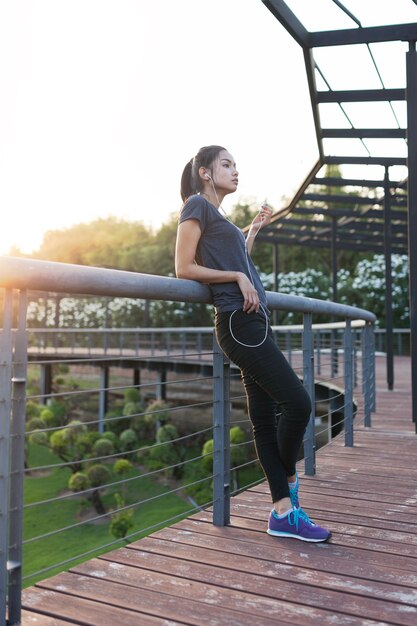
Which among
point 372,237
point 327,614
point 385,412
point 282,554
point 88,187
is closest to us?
point 327,614

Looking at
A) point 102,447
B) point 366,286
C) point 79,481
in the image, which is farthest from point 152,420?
point 366,286

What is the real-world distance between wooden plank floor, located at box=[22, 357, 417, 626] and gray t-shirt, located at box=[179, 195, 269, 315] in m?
0.84

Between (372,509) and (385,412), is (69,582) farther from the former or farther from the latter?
(385,412)

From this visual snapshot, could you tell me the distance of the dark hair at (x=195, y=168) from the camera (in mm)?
2422

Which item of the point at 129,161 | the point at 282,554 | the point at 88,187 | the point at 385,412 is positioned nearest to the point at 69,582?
the point at 282,554

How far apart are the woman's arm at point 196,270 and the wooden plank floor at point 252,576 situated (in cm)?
83

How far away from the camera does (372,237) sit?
12.0 metres

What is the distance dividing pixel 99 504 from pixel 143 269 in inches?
838

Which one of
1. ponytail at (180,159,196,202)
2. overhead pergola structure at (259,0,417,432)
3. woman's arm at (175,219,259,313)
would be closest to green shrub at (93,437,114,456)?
overhead pergola structure at (259,0,417,432)

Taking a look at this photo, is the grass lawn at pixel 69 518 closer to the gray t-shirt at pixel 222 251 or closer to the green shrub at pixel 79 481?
the green shrub at pixel 79 481

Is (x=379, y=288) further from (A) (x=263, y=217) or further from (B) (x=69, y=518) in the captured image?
(A) (x=263, y=217)

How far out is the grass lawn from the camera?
10.6 m

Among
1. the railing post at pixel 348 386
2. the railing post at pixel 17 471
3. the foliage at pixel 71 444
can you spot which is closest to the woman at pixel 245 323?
the railing post at pixel 17 471

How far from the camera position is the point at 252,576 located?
1983 millimetres
